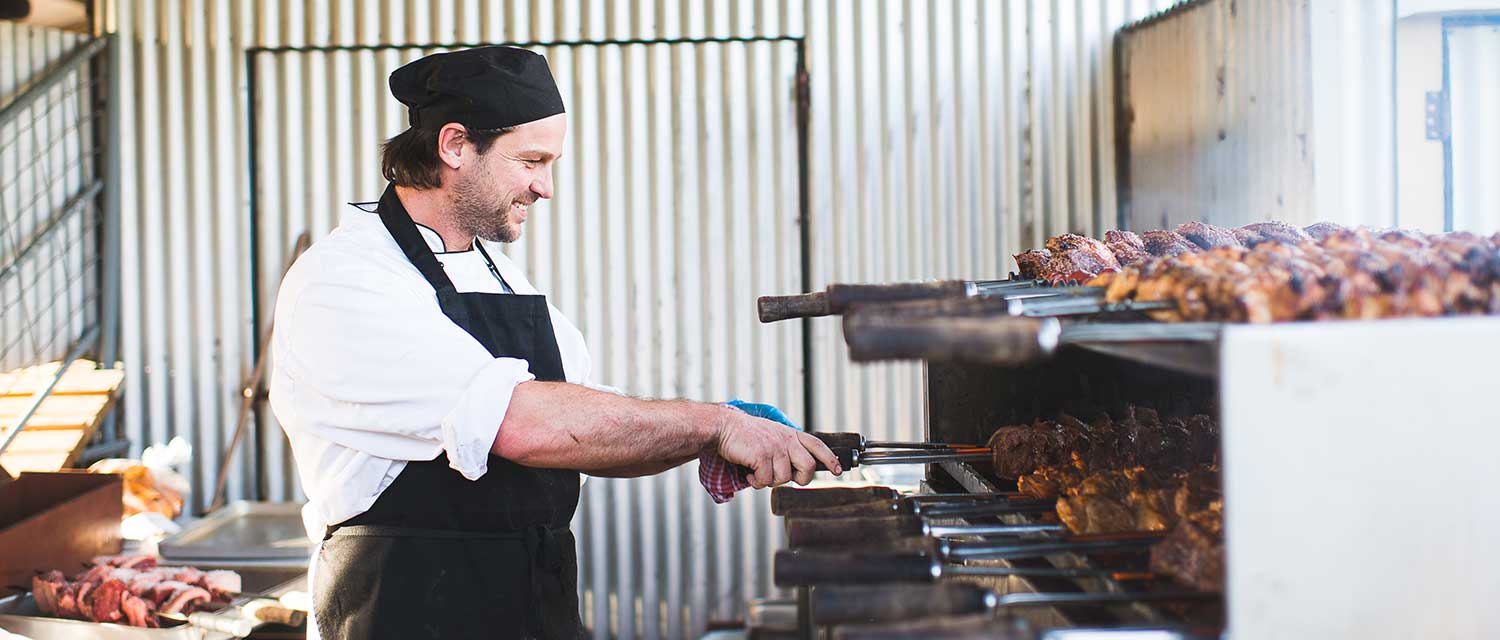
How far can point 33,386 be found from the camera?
449cm

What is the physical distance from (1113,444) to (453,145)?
4.90ft

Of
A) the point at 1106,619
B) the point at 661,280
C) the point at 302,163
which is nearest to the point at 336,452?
the point at 1106,619

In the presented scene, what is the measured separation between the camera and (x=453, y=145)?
2510 mm

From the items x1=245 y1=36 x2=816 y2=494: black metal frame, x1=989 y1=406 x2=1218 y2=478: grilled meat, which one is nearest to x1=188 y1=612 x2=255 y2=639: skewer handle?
x1=245 y1=36 x2=816 y2=494: black metal frame

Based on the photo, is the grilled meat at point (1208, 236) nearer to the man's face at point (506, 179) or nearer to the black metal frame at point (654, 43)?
the man's face at point (506, 179)

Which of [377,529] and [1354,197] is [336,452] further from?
[1354,197]

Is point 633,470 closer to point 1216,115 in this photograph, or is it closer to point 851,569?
point 851,569

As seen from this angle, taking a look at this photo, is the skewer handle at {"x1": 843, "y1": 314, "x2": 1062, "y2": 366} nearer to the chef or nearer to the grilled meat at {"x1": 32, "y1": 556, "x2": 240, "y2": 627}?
the chef

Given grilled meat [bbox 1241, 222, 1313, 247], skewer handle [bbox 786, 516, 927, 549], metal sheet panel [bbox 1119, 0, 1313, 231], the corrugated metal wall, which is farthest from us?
the corrugated metal wall

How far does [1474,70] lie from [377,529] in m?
3.78

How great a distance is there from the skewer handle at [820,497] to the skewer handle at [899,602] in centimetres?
53

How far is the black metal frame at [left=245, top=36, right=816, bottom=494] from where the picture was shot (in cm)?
462

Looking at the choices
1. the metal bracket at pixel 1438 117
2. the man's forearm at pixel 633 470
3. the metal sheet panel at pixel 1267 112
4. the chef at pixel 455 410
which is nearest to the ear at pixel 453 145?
the chef at pixel 455 410

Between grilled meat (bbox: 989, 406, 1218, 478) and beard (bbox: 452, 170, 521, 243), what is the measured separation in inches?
46.0
